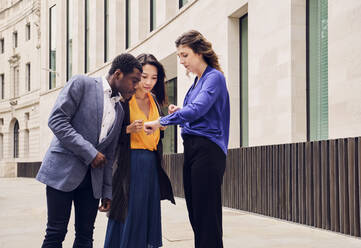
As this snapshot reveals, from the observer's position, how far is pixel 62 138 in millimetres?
3139

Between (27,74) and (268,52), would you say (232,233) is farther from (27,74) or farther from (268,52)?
(27,74)

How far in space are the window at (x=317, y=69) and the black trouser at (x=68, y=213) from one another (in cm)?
630

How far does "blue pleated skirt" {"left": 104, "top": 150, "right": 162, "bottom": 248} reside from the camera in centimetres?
367

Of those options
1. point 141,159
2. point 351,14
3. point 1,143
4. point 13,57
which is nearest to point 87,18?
point 13,57

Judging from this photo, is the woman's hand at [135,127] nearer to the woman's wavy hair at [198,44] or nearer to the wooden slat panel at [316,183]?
the woman's wavy hair at [198,44]

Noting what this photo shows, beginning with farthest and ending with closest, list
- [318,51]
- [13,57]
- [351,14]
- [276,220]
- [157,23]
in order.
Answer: [13,57], [157,23], [318,51], [276,220], [351,14]

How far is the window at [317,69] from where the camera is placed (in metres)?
8.83

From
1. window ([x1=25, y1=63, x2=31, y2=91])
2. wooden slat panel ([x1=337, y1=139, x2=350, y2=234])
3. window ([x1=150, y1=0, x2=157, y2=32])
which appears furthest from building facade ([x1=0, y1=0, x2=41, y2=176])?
wooden slat panel ([x1=337, y1=139, x2=350, y2=234])

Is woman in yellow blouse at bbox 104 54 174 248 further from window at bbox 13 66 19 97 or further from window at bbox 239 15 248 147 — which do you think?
window at bbox 13 66 19 97

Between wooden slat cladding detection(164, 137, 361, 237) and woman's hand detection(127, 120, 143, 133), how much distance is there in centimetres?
373

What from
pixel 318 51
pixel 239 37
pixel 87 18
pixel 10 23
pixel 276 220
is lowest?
pixel 276 220

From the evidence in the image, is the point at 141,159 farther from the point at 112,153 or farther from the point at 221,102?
the point at 221,102

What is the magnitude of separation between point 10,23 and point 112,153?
4380 centimetres

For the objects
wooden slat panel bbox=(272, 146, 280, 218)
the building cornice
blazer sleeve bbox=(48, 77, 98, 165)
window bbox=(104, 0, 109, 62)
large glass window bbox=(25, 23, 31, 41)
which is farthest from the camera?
large glass window bbox=(25, 23, 31, 41)
